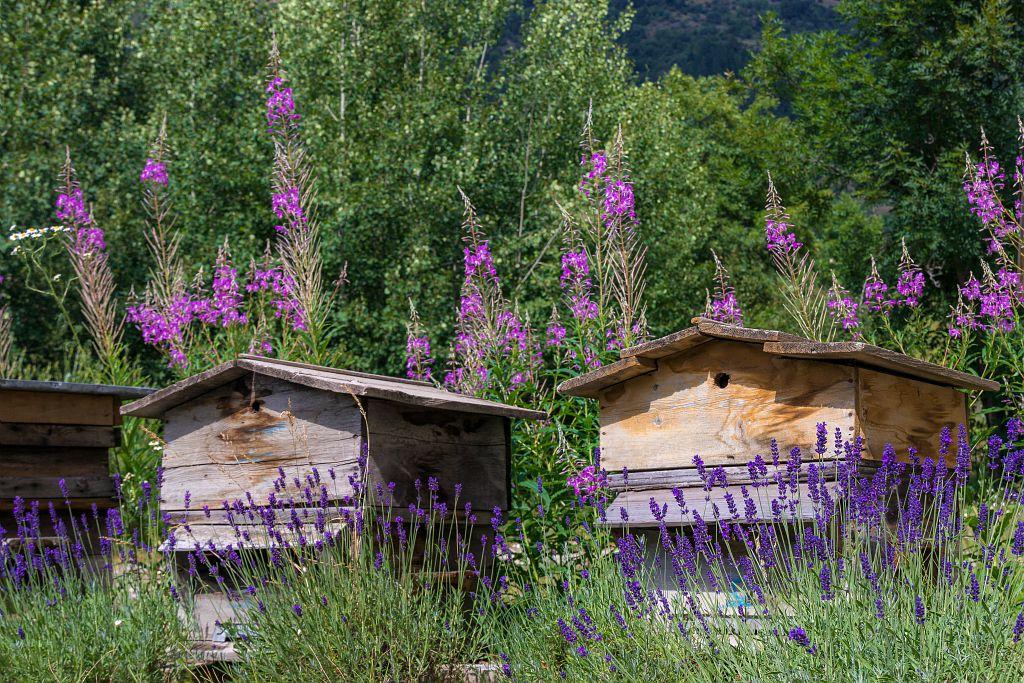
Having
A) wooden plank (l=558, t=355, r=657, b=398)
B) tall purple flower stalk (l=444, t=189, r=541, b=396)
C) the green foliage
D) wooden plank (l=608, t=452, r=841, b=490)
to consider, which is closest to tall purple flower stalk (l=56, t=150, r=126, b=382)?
tall purple flower stalk (l=444, t=189, r=541, b=396)

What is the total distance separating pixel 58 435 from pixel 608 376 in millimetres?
3576

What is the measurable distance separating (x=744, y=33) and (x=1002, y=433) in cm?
9384

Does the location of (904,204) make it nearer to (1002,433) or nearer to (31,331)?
(1002,433)

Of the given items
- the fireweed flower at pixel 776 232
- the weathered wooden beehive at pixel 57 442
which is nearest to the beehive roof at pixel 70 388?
the weathered wooden beehive at pixel 57 442

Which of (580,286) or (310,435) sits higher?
(580,286)

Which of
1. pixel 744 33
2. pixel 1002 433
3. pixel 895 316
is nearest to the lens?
pixel 1002 433

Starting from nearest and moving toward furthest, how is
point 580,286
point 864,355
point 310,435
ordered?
1. point 864,355
2. point 310,435
3. point 580,286

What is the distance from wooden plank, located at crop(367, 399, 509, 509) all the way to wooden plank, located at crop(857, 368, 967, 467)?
6.58ft

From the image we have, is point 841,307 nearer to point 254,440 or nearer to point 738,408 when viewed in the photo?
point 738,408

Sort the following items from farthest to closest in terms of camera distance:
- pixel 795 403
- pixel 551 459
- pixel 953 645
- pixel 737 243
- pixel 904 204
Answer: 1. pixel 737 243
2. pixel 904 204
3. pixel 551 459
4. pixel 795 403
5. pixel 953 645

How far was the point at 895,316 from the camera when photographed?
57.9 ft

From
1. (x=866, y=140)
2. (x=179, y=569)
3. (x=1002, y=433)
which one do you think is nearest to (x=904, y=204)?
(x=866, y=140)

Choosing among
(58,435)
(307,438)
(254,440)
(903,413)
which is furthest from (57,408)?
(903,413)

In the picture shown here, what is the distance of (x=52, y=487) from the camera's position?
6.35 meters
